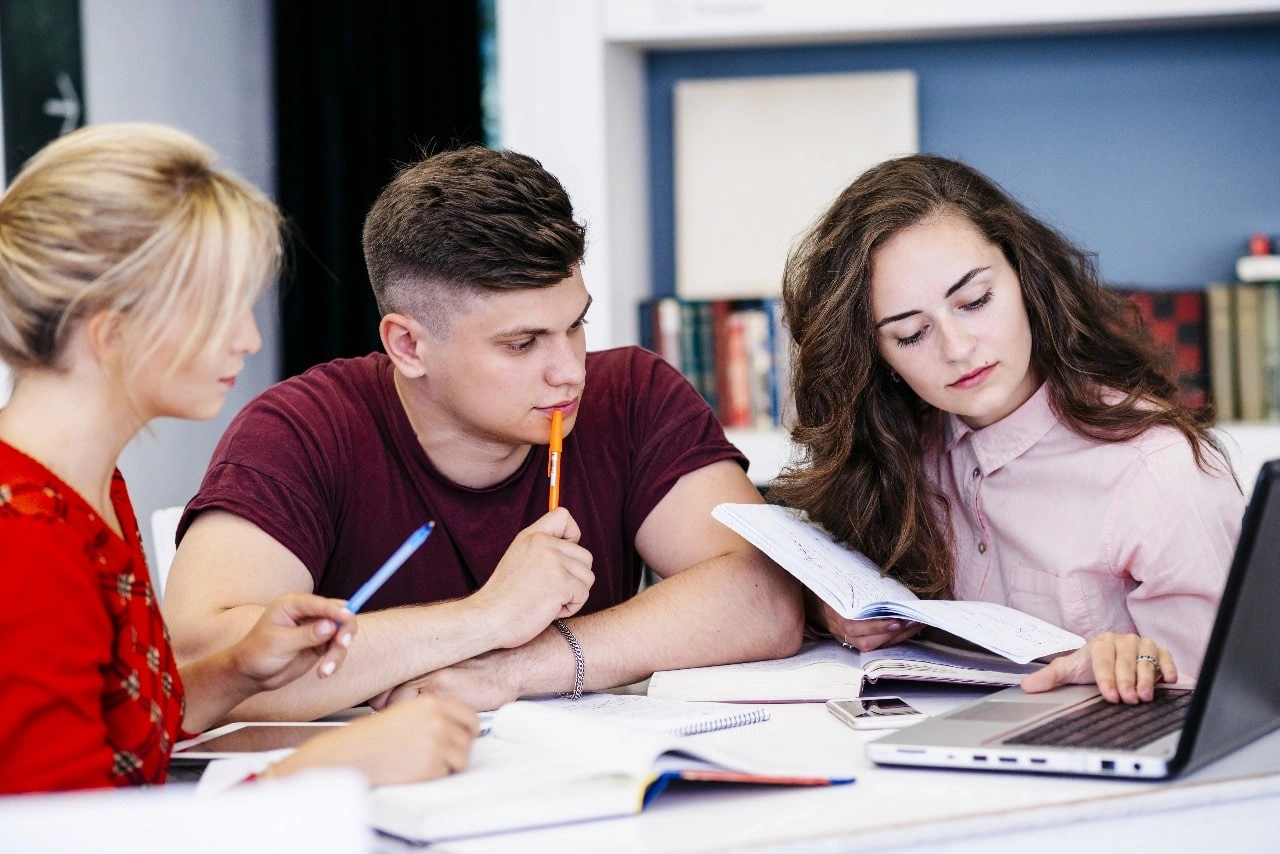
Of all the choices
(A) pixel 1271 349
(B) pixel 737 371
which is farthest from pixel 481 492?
(A) pixel 1271 349

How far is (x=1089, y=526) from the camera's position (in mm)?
1545

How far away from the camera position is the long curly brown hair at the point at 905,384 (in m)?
1.61

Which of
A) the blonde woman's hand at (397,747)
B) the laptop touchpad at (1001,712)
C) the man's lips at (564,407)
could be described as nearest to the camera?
the blonde woman's hand at (397,747)

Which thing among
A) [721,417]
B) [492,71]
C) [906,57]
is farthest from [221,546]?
→ [492,71]

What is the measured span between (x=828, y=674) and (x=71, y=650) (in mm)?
761

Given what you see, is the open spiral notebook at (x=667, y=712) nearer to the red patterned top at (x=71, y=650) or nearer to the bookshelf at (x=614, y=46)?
the red patterned top at (x=71, y=650)

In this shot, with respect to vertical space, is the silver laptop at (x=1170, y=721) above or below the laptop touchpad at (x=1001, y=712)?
above

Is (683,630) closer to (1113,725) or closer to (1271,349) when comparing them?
(1113,725)

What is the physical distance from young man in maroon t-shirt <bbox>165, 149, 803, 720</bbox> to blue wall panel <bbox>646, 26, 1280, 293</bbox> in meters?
Result: 1.30

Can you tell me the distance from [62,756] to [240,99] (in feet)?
8.40

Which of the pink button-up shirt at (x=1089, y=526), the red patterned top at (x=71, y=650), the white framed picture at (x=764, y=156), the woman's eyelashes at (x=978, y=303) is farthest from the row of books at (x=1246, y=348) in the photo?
the red patterned top at (x=71, y=650)

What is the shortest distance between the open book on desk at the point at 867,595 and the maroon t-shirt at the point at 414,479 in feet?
0.67

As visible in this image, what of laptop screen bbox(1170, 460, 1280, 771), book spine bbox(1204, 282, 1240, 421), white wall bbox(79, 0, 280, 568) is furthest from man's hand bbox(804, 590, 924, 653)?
white wall bbox(79, 0, 280, 568)

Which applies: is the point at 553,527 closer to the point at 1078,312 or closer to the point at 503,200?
the point at 503,200
